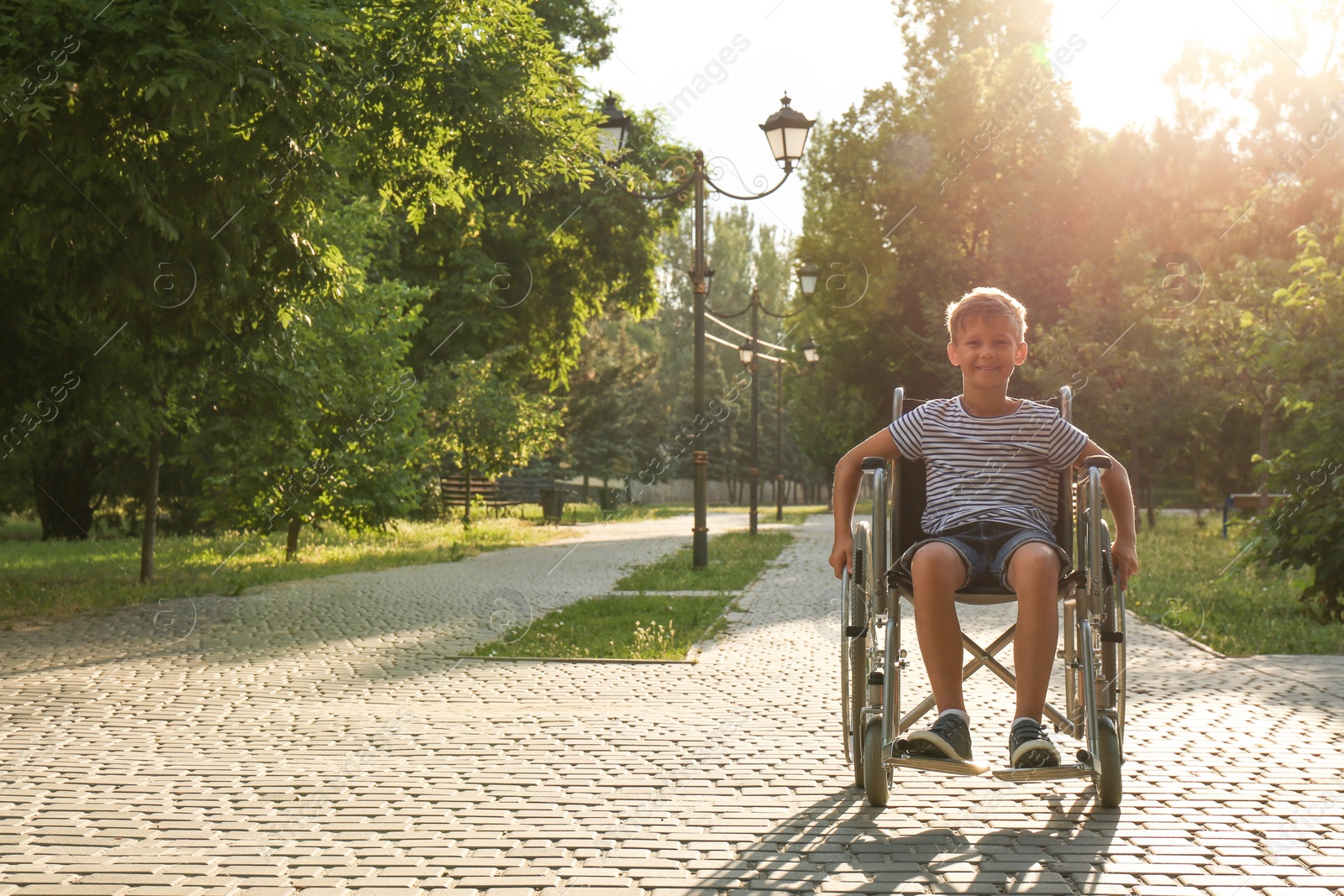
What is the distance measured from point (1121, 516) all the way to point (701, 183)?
12107 mm

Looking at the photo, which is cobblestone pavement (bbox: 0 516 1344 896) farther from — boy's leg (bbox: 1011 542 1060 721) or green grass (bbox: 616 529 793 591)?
green grass (bbox: 616 529 793 591)

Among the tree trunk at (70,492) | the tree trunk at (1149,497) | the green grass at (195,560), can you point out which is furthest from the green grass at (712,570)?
the tree trunk at (70,492)

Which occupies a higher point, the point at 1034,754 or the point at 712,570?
the point at 1034,754

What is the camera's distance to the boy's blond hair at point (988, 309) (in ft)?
14.7

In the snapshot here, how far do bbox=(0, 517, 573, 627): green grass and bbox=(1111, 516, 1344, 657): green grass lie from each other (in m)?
8.64

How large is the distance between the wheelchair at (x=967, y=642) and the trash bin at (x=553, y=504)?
26884 millimetres

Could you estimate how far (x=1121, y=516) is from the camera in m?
4.27

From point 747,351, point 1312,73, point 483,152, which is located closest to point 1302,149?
point 1312,73

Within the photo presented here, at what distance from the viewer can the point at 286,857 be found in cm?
380

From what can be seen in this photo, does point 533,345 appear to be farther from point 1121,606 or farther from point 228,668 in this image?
point 1121,606

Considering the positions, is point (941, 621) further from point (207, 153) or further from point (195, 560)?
point (195, 560)

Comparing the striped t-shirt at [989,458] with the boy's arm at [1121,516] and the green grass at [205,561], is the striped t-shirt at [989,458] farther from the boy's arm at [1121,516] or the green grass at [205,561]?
the green grass at [205,561]

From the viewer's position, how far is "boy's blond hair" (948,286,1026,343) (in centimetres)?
448

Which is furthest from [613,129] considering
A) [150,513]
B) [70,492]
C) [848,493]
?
[70,492]
